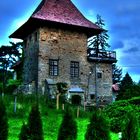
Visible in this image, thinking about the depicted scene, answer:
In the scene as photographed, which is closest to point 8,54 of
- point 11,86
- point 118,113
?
point 11,86

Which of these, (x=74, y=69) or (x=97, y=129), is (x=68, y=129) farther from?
(x=74, y=69)

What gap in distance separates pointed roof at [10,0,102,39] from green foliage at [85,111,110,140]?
83.0 feet

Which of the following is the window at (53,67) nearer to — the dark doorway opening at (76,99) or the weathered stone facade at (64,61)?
the weathered stone facade at (64,61)

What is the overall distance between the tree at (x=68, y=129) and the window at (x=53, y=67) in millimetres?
25059

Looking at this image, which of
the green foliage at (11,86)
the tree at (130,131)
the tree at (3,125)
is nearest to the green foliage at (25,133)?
the tree at (3,125)

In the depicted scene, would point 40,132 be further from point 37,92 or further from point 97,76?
point 97,76

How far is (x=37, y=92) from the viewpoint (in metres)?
36.0

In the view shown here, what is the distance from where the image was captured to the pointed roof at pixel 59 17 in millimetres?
36312

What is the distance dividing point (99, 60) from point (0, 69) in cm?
2795

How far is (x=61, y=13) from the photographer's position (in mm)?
38250

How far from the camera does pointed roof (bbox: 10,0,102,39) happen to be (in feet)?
119

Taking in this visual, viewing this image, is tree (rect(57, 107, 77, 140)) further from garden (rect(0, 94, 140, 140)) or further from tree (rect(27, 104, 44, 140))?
tree (rect(27, 104, 44, 140))

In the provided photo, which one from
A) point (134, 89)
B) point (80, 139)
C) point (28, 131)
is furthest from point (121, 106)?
point (134, 89)

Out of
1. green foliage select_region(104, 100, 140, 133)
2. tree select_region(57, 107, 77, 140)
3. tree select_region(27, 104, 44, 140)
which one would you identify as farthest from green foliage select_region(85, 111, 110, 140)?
green foliage select_region(104, 100, 140, 133)
